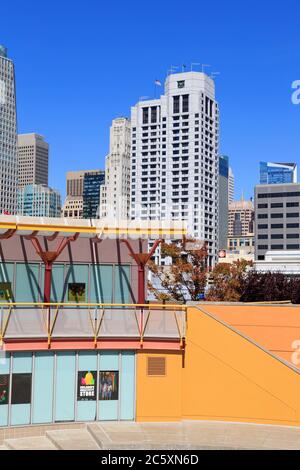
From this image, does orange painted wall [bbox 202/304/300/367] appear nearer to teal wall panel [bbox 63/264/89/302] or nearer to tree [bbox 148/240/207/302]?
teal wall panel [bbox 63/264/89/302]

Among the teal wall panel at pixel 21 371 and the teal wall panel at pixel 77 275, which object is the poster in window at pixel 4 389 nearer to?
the teal wall panel at pixel 21 371

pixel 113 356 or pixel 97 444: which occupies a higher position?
pixel 113 356

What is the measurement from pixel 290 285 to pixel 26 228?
34773 mm

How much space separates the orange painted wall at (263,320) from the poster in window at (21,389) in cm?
653

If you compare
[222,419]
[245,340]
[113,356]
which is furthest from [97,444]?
[245,340]

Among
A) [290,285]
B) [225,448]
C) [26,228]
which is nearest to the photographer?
[225,448]

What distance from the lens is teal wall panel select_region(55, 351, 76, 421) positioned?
19016 millimetres

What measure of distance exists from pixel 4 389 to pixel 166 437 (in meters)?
5.38

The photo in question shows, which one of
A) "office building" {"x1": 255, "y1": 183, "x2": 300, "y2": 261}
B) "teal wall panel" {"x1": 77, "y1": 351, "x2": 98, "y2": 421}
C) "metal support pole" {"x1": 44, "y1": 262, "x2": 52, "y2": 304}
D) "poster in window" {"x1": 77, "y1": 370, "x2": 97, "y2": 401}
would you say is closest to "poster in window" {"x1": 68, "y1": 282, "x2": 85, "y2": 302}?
"metal support pole" {"x1": 44, "y1": 262, "x2": 52, "y2": 304}

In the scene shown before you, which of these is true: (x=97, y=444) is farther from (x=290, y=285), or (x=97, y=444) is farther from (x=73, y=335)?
(x=290, y=285)

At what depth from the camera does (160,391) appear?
777 inches

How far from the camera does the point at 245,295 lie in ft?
155

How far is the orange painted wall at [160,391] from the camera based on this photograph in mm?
19594

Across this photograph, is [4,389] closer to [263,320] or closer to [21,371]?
[21,371]
